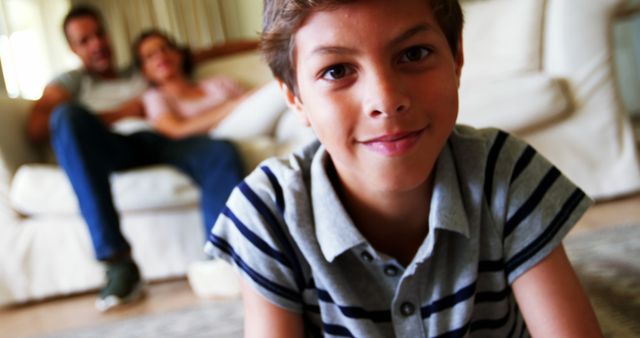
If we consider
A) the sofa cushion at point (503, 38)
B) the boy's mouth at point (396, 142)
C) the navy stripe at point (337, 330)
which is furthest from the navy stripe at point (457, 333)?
the sofa cushion at point (503, 38)

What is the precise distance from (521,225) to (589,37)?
1114 millimetres

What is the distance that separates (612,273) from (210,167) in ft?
3.03

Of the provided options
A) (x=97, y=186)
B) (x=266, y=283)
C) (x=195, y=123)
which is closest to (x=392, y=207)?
(x=266, y=283)

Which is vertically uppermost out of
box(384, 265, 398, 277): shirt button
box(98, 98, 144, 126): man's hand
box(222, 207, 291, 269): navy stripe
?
box(98, 98, 144, 126): man's hand

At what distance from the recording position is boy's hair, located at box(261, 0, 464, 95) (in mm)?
561

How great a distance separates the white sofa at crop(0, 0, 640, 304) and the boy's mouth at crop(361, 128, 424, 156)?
0.97 metres

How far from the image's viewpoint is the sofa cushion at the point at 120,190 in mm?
1444

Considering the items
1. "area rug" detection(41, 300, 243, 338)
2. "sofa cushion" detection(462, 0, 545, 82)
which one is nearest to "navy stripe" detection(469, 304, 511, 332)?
→ "area rug" detection(41, 300, 243, 338)

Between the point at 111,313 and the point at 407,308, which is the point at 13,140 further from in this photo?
the point at 407,308

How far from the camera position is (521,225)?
0.61 metres

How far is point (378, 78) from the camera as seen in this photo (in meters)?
0.52

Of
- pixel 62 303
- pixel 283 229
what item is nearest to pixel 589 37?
pixel 283 229

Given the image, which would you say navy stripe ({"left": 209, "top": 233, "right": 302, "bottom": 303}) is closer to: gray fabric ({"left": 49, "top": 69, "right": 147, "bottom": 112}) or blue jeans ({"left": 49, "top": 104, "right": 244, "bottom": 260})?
blue jeans ({"left": 49, "top": 104, "right": 244, "bottom": 260})

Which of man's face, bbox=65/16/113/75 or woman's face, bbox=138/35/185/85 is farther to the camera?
man's face, bbox=65/16/113/75
